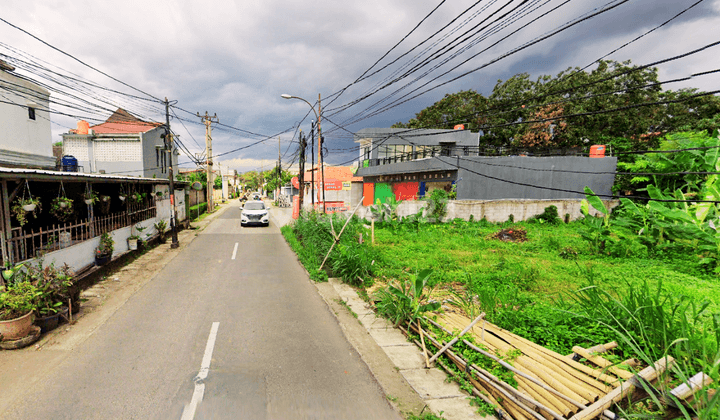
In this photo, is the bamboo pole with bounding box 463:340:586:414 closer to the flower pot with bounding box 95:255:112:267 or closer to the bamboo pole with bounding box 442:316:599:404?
the bamboo pole with bounding box 442:316:599:404

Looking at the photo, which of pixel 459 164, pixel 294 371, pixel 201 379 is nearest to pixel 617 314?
pixel 294 371

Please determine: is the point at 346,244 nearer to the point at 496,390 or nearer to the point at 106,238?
the point at 496,390

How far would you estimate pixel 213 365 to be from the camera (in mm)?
4770

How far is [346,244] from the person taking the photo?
1063cm

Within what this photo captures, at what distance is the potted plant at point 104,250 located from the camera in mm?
9328

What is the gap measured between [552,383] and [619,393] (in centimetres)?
62

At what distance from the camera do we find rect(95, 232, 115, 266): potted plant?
9.33 m

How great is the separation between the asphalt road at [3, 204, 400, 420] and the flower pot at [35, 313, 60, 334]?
0.82m

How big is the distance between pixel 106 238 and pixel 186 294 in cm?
433

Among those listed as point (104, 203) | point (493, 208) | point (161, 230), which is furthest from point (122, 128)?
point (493, 208)

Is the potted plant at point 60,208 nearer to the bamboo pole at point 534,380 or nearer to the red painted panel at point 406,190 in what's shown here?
the bamboo pole at point 534,380

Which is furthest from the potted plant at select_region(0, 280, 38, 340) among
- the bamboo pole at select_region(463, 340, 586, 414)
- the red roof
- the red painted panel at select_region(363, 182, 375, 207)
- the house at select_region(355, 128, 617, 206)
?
the red painted panel at select_region(363, 182, 375, 207)

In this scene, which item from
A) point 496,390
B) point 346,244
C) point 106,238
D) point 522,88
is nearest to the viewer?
point 496,390

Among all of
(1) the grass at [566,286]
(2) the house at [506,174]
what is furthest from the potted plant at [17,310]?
(2) the house at [506,174]
